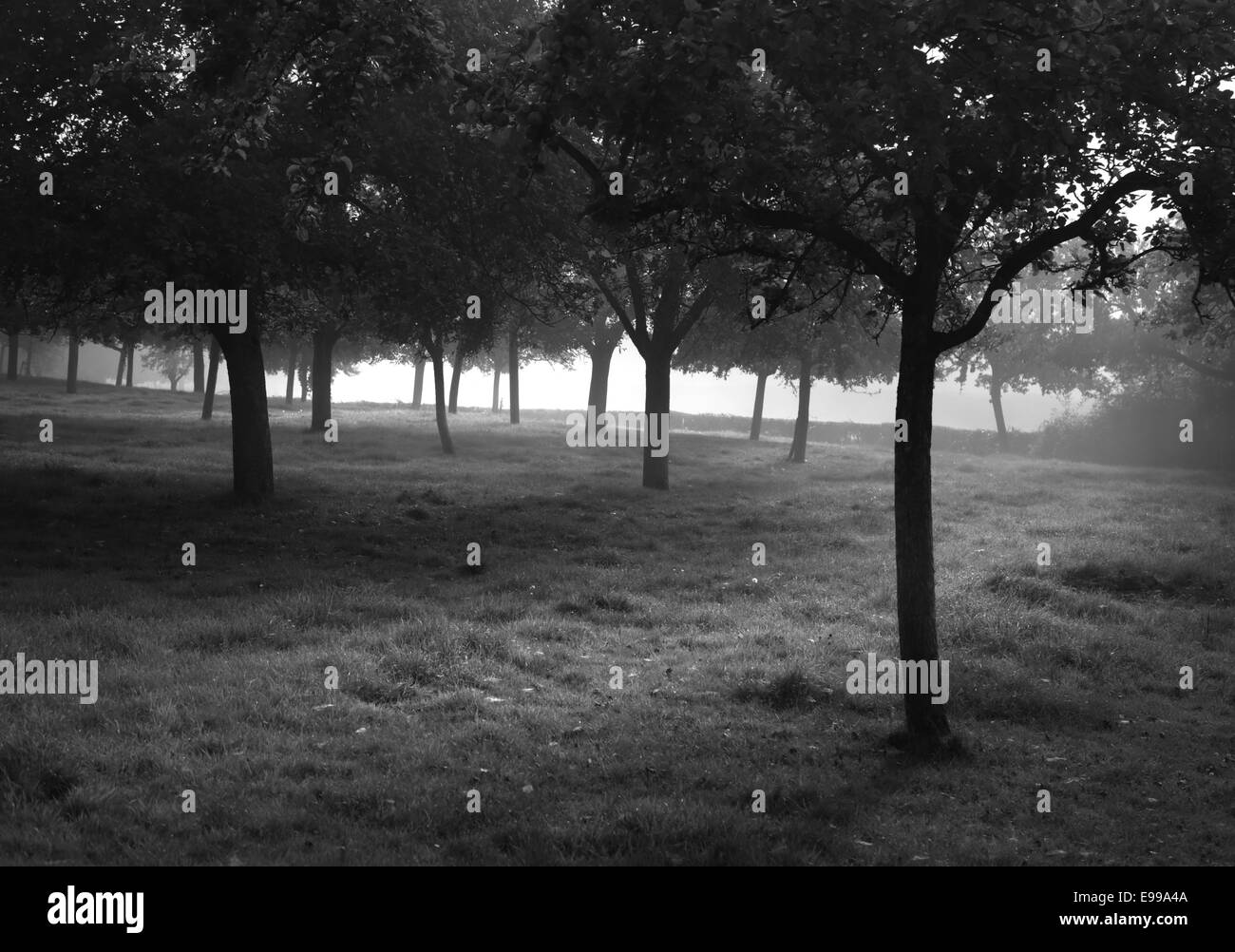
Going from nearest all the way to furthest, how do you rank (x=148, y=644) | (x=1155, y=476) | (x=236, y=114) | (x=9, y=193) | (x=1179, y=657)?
(x=236, y=114), (x=148, y=644), (x=1179, y=657), (x=9, y=193), (x=1155, y=476)

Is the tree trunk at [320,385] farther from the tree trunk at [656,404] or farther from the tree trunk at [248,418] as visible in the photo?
the tree trunk at [248,418]

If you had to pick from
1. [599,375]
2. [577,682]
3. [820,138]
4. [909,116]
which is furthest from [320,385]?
[909,116]

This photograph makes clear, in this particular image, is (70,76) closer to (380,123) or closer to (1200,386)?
(380,123)

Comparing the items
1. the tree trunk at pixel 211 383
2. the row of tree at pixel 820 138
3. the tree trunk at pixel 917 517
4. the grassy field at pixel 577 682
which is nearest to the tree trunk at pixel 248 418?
the grassy field at pixel 577 682

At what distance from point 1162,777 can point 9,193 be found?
65.7 ft

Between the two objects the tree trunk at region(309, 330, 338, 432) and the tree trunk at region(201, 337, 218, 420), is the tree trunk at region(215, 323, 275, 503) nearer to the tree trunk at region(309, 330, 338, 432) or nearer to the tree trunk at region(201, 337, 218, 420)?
the tree trunk at region(309, 330, 338, 432)

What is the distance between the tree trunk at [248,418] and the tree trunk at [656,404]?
1067 centimetres

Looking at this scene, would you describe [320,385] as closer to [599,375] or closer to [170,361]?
[599,375]

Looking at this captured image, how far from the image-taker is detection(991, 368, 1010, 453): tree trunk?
61094 millimetres

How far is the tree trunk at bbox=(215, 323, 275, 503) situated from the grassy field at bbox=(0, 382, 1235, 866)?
80cm

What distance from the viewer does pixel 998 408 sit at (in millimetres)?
62281

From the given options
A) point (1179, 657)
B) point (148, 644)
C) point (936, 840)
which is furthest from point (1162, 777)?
point (148, 644)

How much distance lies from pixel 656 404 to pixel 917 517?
792 inches

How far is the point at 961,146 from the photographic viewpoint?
9062 millimetres
